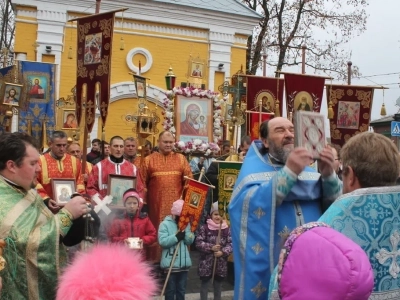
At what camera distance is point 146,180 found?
7.72 m

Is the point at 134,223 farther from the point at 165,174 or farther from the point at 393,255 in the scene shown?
the point at 393,255

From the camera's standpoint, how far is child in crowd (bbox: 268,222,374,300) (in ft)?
4.64

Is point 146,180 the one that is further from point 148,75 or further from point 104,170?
point 148,75

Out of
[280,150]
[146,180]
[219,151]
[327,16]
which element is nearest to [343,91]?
[219,151]

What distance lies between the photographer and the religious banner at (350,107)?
10.4 m

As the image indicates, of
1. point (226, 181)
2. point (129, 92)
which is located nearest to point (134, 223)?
point (226, 181)

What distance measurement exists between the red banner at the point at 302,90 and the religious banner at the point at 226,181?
303 centimetres

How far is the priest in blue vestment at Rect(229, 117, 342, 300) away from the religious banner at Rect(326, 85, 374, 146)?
23.3 ft

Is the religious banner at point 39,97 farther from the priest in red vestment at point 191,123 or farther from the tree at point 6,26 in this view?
the tree at point 6,26

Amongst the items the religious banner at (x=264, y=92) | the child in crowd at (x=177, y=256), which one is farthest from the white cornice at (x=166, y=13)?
the child in crowd at (x=177, y=256)

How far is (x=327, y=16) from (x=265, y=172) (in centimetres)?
2000

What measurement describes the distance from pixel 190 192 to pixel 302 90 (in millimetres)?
4425

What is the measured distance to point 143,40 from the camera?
18531 millimetres

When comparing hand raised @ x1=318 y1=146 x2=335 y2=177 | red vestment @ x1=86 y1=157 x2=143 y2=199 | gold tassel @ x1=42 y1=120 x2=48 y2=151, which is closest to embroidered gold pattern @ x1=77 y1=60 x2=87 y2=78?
red vestment @ x1=86 y1=157 x2=143 y2=199
